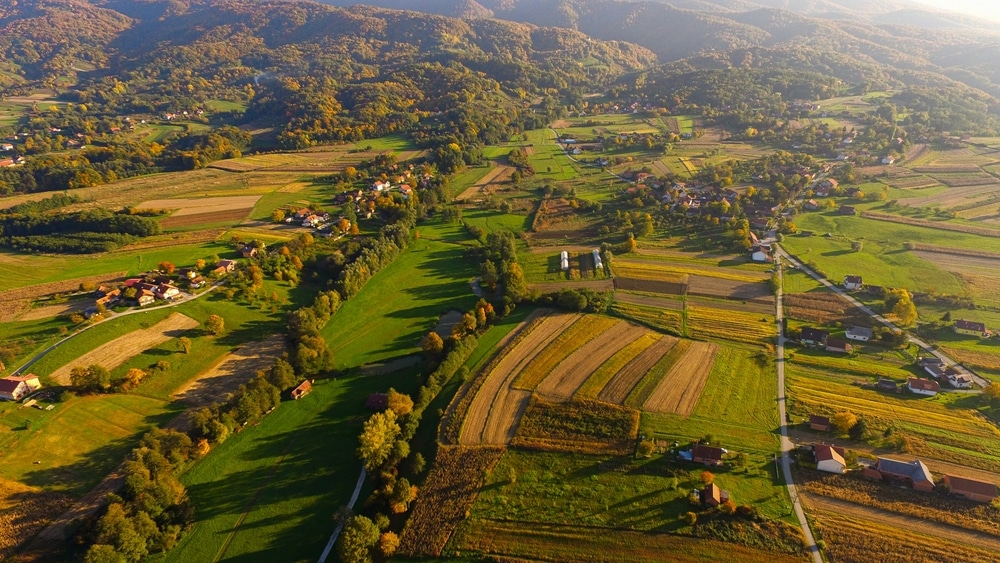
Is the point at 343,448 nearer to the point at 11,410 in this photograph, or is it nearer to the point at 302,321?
the point at 302,321

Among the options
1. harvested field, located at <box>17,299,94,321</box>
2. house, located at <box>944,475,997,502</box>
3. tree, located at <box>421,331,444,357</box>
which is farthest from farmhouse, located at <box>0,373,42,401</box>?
house, located at <box>944,475,997,502</box>

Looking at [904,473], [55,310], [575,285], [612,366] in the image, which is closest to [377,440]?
[612,366]

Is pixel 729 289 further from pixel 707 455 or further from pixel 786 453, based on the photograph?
pixel 707 455

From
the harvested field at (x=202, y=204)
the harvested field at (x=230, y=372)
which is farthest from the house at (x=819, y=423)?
the harvested field at (x=202, y=204)

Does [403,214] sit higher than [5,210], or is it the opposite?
[5,210]

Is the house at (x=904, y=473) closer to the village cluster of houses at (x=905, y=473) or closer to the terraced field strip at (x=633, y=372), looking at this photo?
the village cluster of houses at (x=905, y=473)

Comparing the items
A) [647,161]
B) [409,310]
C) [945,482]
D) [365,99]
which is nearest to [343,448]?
[409,310]
